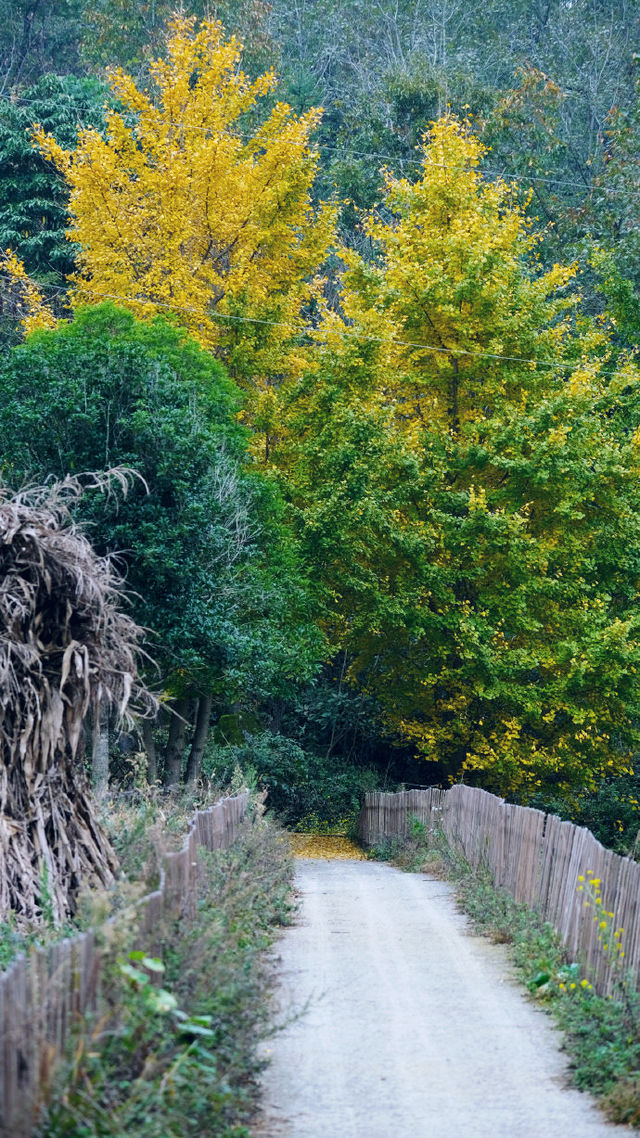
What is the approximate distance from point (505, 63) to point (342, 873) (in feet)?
104

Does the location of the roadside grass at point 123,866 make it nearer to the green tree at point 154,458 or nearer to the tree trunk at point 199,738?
the green tree at point 154,458

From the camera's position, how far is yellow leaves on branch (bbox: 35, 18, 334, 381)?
2614 centimetres

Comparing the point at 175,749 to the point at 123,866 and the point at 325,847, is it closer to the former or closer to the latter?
the point at 325,847

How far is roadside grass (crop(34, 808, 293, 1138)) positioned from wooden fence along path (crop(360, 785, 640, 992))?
8.32 ft

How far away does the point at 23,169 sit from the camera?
1433 inches

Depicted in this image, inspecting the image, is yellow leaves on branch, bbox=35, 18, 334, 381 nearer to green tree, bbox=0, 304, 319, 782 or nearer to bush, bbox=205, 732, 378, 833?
green tree, bbox=0, 304, 319, 782

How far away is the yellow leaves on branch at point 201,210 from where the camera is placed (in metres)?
26.1

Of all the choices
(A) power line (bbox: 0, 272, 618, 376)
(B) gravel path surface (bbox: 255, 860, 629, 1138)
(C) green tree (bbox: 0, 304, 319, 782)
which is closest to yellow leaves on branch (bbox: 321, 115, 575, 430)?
(A) power line (bbox: 0, 272, 618, 376)

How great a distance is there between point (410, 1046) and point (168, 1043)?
2.78 meters

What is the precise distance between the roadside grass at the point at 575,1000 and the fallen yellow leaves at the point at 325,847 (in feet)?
38.2

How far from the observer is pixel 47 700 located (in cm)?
1145

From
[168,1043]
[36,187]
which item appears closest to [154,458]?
[168,1043]

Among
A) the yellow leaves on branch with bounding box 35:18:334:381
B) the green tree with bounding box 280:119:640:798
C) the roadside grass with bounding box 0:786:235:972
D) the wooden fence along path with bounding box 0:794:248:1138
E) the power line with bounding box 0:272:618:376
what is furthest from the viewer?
the yellow leaves on branch with bounding box 35:18:334:381

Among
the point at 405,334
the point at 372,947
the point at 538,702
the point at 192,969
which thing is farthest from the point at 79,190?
the point at 192,969
